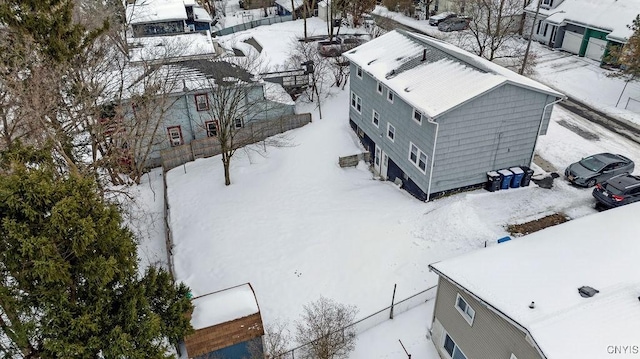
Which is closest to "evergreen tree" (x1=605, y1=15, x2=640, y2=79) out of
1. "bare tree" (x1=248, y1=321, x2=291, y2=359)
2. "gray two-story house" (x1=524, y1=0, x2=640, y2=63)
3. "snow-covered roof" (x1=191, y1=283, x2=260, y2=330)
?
"gray two-story house" (x1=524, y1=0, x2=640, y2=63)

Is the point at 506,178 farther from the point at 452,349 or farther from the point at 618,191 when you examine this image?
the point at 452,349

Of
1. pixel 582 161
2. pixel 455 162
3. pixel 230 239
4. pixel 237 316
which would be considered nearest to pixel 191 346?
pixel 237 316

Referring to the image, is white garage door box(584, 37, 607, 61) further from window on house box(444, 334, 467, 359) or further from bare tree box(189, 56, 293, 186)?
window on house box(444, 334, 467, 359)

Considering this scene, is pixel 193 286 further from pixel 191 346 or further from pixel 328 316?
pixel 328 316

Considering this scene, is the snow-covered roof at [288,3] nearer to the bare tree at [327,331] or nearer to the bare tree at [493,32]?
the bare tree at [493,32]

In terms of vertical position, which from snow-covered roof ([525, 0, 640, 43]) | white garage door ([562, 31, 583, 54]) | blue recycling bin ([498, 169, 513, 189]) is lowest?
blue recycling bin ([498, 169, 513, 189])

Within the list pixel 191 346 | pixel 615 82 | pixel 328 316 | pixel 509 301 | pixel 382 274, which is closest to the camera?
pixel 509 301
